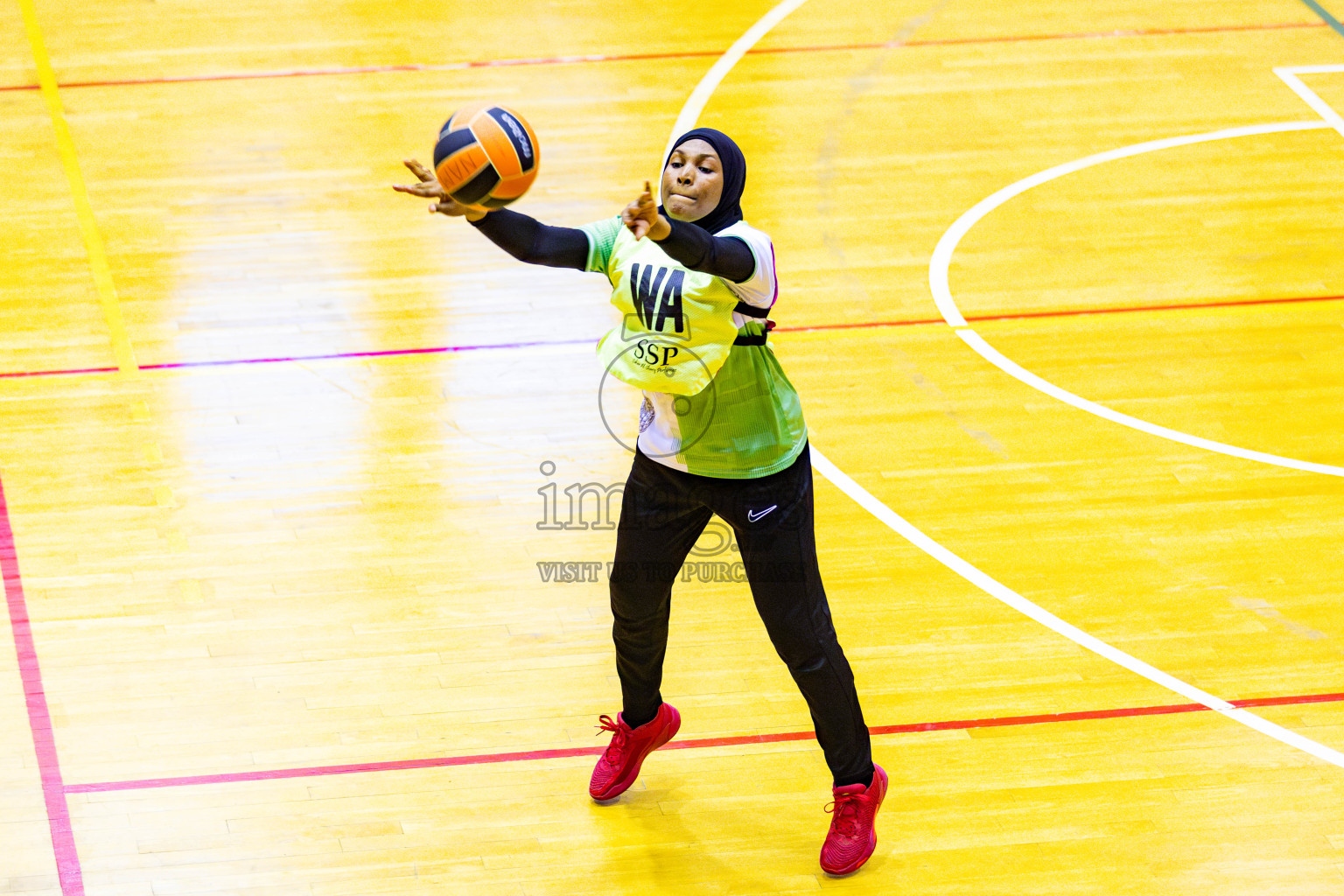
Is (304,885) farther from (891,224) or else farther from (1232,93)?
(1232,93)

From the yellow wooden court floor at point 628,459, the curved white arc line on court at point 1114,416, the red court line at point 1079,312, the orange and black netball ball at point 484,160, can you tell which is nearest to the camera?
the orange and black netball ball at point 484,160

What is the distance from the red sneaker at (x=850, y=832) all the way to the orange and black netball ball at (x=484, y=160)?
1862 millimetres

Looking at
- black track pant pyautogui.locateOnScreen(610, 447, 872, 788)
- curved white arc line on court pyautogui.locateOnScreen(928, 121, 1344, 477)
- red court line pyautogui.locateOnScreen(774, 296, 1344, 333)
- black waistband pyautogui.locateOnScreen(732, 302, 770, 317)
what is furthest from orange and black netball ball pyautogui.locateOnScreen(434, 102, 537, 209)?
curved white arc line on court pyautogui.locateOnScreen(928, 121, 1344, 477)

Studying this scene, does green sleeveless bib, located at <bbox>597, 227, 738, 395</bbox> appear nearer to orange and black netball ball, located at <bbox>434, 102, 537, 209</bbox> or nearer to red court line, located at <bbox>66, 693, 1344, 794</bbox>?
orange and black netball ball, located at <bbox>434, 102, 537, 209</bbox>

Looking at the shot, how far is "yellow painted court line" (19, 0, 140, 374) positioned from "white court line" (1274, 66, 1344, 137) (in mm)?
6369

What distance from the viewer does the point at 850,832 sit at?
4070 millimetres

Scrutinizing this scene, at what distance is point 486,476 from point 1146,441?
8.52 ft

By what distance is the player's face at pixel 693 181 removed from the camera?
3.48m

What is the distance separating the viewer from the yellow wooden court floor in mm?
4270

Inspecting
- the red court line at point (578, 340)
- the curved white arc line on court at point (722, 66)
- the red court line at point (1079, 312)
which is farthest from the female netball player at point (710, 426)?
the curved white arc line on court at point (722, 66)

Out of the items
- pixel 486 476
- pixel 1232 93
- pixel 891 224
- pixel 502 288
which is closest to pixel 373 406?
pixel 486 476

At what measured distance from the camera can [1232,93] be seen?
27.7ft

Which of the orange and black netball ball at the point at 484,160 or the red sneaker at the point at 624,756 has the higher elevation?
the orange and black netball ball at the point at 484,160

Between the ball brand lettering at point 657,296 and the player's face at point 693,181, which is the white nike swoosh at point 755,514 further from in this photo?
the player's face at point 693,181
